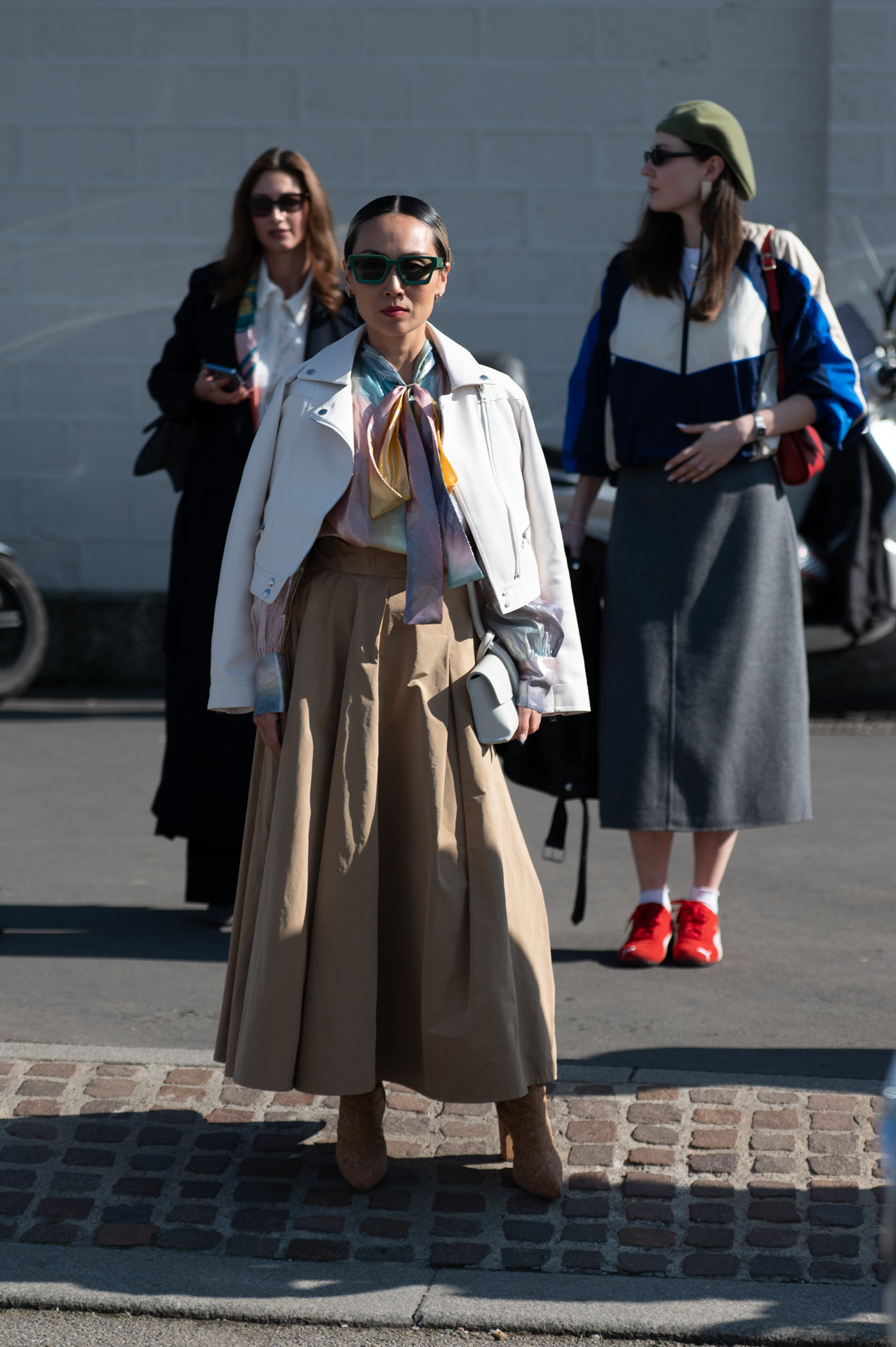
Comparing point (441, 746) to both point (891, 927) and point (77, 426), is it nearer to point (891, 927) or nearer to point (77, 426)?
point (891, 927)

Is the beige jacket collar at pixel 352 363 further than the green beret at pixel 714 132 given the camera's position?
No

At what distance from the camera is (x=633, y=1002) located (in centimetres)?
425

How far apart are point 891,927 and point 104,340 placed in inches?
242

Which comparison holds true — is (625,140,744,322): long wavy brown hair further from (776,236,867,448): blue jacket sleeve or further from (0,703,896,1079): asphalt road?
(0,703,896,1079): asphalt road

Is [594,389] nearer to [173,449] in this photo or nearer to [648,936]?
[173,449]

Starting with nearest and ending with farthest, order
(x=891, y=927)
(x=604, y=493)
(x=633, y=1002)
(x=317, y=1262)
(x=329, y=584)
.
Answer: (x=317, y=1262) → (x=329, y=584) → (x=633, y=1002) → (x=891, y=927) → (x=604, y=493)

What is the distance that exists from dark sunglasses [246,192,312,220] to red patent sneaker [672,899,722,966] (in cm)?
220

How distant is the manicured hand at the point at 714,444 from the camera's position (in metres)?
4.33

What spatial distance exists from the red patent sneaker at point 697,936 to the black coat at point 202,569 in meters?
1.25

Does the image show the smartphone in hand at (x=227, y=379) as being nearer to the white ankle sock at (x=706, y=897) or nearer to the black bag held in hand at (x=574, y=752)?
the black bag held in hand at (x=574, y=752)

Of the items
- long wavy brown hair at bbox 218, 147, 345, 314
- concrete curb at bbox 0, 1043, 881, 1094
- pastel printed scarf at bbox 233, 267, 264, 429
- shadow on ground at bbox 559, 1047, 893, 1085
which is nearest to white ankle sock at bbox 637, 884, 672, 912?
shadow on ground at bbox 559, 1047, 893, 1085

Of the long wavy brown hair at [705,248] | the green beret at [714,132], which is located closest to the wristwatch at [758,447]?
the long wavy brown hair at [705,248]

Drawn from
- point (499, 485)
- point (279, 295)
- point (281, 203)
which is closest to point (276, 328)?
point (279, 295)

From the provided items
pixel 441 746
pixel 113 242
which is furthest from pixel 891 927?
pixel 113 242
